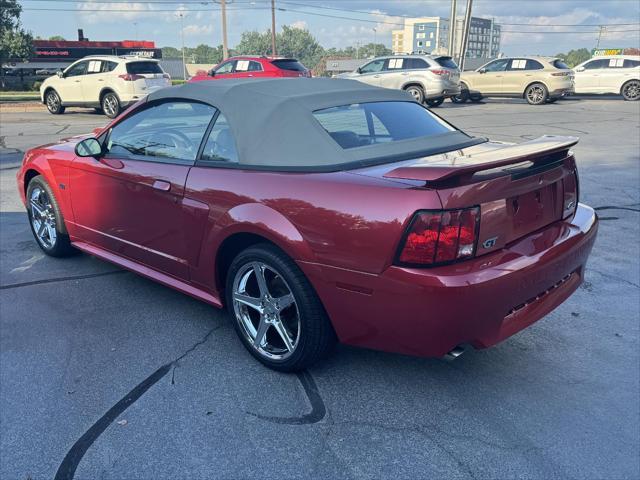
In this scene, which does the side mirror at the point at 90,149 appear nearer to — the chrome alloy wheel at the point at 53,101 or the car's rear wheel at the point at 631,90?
the chrome alloy wheel at the point at 53,101

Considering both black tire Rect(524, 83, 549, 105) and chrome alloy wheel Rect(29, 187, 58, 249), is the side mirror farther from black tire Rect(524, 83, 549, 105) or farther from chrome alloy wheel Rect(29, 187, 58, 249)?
black tire Rect(524, 83, 549, 105)

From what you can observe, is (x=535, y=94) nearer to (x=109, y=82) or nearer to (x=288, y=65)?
(x=288, y=65)

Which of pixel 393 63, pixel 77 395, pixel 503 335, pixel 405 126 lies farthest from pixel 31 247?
pixel 393 63

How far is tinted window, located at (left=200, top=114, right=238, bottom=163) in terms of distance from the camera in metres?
3.22

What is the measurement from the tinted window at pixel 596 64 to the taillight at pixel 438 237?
23.8 meters

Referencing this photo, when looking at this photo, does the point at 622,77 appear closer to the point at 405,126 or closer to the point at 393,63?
the point at 393,63

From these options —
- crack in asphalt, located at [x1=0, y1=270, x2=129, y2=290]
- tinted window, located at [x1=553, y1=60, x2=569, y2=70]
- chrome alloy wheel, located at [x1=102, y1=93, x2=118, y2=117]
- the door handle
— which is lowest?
crack in asphalt, located at [x1=0, y1=270, x2=129, y2=290]

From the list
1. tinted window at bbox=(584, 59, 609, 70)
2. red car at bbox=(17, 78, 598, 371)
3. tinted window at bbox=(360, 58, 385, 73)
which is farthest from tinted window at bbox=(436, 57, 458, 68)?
red car at bbox=(17, 78, 598, 371)

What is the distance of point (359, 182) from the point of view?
2.62 metres

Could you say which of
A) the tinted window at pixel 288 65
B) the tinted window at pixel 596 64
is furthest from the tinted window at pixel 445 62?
the tinted window at pixel 596 64

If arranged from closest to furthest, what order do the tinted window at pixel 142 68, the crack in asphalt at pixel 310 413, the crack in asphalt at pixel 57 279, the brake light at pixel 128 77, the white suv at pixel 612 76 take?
the crack in asphalt at pixel 310 413
the crack in asphalt at pixel 57 279
the brake light at pixel 128 77
the tinted window at pixel 142 68
the white suv at pixel 612 76

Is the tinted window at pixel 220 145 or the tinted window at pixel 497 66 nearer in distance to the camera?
the tinted window at pixel 220 145

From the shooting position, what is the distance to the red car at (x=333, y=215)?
7.99ft

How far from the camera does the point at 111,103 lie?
16.2 m
